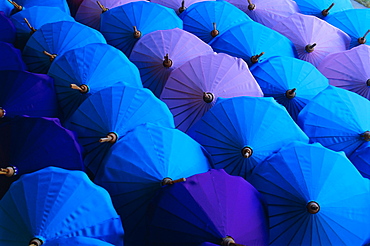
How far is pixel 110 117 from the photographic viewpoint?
6.69ft

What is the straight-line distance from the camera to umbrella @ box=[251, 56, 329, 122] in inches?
95.7

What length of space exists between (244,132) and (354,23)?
2002 millimetres

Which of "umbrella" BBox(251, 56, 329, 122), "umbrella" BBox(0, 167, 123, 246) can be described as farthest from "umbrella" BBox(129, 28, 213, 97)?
"umbrella" BBox(0, 167, 123, 246)

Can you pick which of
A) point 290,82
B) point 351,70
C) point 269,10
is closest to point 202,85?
point 290,82

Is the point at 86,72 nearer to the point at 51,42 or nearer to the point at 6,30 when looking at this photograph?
the point at 51,42

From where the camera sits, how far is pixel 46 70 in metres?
2.61

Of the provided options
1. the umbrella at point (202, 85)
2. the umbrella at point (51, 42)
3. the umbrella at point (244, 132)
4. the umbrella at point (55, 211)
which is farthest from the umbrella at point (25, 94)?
the umbrella at point (244, 132)

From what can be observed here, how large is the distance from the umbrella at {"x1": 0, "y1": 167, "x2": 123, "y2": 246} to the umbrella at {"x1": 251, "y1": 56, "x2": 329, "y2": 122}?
1.44 m

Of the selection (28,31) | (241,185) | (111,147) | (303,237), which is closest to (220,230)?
(241,185)

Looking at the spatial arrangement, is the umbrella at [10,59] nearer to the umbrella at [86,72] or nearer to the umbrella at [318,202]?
the umbrella at [86,72]

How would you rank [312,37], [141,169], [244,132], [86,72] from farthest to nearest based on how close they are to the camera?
[312,37] < [86,72] < [244,132] < [141,169]

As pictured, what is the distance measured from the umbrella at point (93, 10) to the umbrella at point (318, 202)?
7.32 feet

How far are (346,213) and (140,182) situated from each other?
1043 millimetres

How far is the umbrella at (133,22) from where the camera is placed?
286 centimetres
